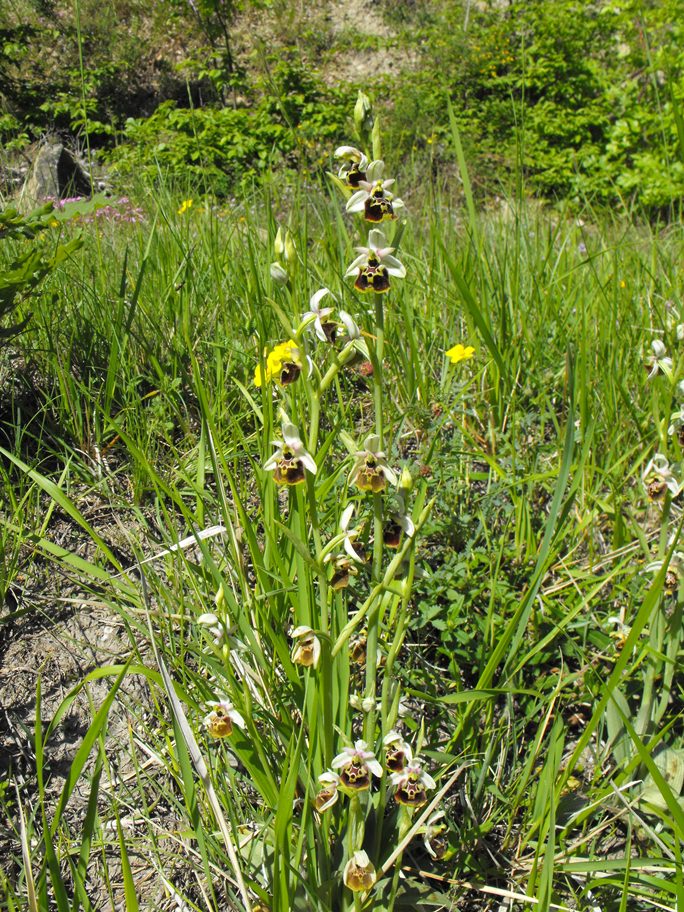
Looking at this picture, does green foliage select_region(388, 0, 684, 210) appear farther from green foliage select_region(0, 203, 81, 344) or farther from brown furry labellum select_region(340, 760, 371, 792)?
brown furry labellum select_region(340, 760, 371, 792)

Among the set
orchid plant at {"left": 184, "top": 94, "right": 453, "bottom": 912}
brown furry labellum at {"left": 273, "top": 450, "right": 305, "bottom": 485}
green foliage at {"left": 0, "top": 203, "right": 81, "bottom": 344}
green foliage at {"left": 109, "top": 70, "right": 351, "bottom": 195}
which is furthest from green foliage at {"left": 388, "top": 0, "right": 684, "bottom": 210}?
brown furry labellum at {"left": 273, "top": 450, "right": 305, "bottom": 485}

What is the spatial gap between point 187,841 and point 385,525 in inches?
28.9

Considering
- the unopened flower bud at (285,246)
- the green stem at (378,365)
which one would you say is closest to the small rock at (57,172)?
the unopened flower bud at (285,246)

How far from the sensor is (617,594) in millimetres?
1799

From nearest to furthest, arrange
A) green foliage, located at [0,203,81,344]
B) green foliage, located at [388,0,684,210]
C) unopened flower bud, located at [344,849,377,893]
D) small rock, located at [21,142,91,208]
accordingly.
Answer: unopened flower bud, located at [344,849,377,893] → green foliage, located at [0,203,81,344] → small rock, located at [21,142,91,208] → green foliage, located at [388,0,684,210]

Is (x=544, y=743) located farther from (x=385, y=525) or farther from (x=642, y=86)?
(x=642, y=86)

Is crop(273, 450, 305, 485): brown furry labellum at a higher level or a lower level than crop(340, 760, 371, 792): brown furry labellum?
higher

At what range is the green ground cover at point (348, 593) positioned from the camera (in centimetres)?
117

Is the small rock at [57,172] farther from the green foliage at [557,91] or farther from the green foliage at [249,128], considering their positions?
the green foliage at [557,91]

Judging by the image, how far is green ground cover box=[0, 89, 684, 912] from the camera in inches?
46.2

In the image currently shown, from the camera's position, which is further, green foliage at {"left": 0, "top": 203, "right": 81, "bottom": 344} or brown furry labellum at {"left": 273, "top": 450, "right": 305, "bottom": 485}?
green foliage at {"left": 0, "top": 203, "right": 81, "bottom": 344}

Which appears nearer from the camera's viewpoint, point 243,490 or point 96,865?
point 96,865

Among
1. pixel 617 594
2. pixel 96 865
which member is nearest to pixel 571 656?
pixel 617 594

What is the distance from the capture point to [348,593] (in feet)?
5.50
